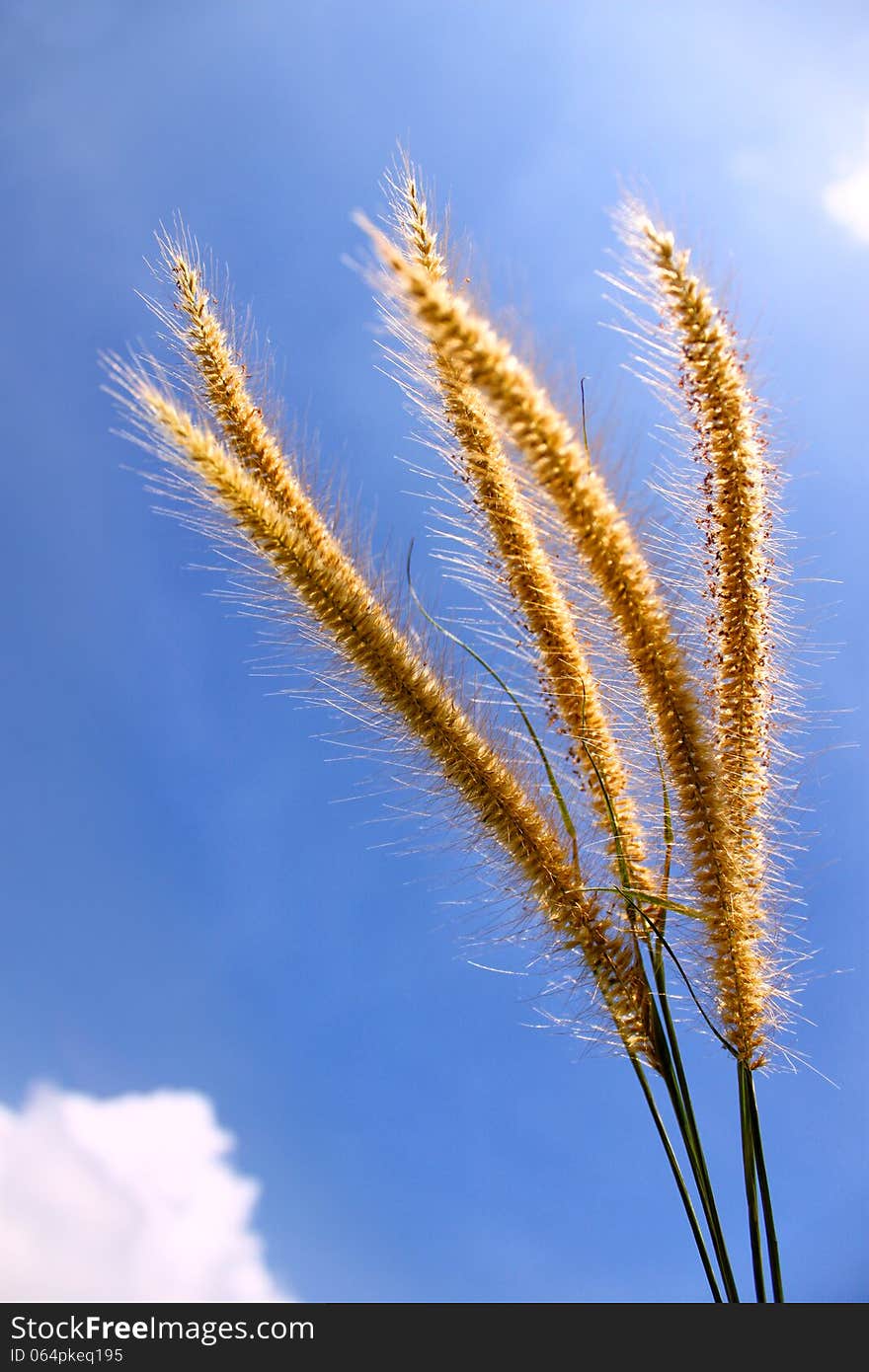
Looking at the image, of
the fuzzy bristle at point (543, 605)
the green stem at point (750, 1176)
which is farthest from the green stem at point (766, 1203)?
the fuzzy bristle at point (543, 605)

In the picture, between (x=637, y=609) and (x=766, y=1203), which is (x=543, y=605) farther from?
(x=766, y=1203)

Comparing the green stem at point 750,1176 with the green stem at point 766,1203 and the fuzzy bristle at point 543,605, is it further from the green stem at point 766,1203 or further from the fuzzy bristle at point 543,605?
the fuzzy bristle at point 543,605

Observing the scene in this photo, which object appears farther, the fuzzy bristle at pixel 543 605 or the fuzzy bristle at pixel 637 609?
the fuzzy bristle at pixel 543 605

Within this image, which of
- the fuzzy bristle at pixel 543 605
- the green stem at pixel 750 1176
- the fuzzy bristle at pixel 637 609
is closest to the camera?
the fuzzy bristle at pixel 637 609
